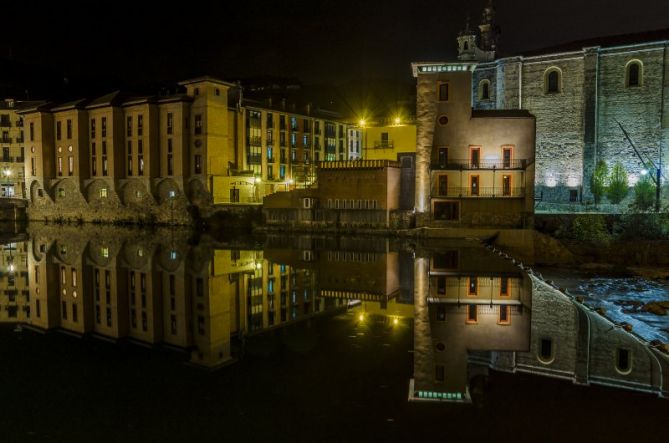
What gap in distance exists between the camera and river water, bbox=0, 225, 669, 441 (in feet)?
23.0

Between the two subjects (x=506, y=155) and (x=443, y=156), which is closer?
(x=506, y=155)

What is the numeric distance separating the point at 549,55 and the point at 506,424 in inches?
1495

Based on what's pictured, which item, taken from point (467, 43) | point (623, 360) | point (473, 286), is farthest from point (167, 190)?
point (623, 360)

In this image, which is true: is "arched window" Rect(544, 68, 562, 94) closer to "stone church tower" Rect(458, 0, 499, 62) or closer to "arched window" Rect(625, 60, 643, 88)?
"arched window" Rect(625, 60, 643, 88)

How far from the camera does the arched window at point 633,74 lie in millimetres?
36375

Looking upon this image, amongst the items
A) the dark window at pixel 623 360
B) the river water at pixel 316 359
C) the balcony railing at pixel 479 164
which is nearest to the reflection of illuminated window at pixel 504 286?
the river water at pixel 316 359

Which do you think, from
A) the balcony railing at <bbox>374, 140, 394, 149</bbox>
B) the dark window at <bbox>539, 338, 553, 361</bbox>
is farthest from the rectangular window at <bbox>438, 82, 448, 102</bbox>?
the dark window at <bbox>539, 338, 553, 361</bbox>

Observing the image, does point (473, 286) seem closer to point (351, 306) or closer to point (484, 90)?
point (351, 306)

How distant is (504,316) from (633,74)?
1260 inches

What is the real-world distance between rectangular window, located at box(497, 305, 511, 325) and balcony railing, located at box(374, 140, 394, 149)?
30489 millimetres

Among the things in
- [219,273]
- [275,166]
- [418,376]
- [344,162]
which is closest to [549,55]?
[344,162]

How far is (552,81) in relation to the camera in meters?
39.3

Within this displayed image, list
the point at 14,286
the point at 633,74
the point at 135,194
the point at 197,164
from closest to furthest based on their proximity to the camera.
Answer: the point at 14,286 → the point at 633,74 → the point at 197,164 → the point at 135,194

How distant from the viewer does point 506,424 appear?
6906 millimetres
